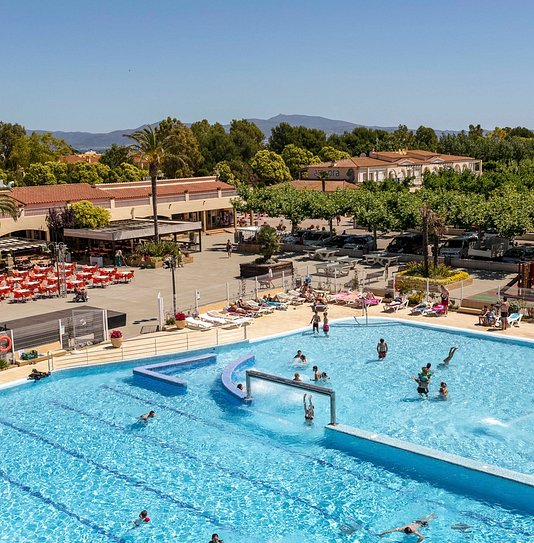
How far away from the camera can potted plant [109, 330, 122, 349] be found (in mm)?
24141

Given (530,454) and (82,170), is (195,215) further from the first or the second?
(530,454)

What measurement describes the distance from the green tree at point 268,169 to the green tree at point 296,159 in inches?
456

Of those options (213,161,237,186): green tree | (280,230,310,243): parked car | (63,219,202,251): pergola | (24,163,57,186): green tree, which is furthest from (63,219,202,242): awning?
(213,161,237,186): green tree

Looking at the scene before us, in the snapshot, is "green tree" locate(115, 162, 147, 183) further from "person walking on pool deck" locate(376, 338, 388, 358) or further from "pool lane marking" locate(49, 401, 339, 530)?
"pool lane marking" locate(49, 401, 339, 530)

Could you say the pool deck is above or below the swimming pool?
above

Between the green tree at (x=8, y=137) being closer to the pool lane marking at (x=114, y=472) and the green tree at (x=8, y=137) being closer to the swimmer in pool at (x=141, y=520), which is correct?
the pool lane marking at (x=114, y=472)

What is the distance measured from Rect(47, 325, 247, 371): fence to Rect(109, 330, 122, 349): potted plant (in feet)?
0.50

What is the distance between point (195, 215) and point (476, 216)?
28929 mm

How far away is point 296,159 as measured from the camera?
110m

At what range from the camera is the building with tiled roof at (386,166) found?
8788 centimetres

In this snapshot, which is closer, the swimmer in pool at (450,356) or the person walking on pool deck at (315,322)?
the swimmer in pool at (450,356)

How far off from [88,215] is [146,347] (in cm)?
2547

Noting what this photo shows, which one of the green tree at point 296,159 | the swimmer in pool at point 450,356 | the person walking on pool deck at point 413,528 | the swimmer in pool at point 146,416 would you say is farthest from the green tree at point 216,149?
the person walking on pool deck at point 413,528

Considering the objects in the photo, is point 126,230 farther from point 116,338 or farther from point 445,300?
point 445,300
